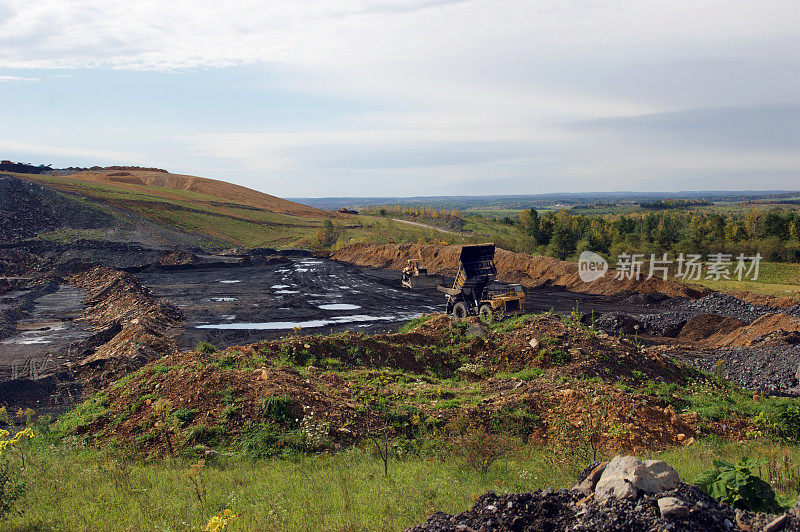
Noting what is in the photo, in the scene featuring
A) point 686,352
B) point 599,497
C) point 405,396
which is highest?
point 599,497

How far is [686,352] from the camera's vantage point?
2020cm

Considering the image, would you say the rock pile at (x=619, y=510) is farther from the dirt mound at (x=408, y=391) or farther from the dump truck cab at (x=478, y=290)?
the dump truck cab at (x=478, y=290)

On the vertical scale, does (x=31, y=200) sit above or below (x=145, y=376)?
above

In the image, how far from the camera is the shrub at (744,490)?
438cm

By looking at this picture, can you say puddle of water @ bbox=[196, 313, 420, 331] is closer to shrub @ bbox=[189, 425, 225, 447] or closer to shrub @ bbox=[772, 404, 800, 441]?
shrub @ bbox=[189, 425, 225, 447]

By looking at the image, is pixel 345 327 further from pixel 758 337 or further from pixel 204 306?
pixel 758 337

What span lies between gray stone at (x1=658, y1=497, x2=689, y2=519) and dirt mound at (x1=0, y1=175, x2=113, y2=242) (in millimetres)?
61311

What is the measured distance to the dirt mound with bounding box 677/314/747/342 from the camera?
2309cm

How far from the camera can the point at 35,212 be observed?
5916 centimetres

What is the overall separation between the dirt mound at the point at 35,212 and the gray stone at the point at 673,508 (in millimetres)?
61311

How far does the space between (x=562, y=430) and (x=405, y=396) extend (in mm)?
3425

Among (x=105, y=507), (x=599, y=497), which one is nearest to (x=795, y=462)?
(x=599, y=497)

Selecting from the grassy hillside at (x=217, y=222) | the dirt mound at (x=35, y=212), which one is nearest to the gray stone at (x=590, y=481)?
the dirt mound at (x=35, y=212)

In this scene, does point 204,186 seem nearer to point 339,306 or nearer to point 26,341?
point 339,306
